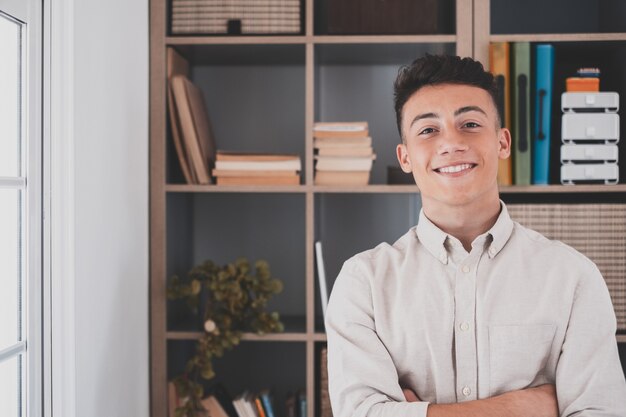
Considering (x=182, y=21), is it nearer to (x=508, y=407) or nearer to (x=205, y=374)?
(x=205, y=374)

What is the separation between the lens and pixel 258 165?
→ 7.07 ft

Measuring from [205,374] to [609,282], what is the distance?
4.30 feet

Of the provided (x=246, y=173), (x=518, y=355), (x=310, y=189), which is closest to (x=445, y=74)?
(x=518, y=355)

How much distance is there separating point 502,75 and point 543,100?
152 millimetres

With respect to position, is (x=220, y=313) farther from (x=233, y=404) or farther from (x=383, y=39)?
(x=383, y=39)

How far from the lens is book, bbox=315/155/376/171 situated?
7.02 ft

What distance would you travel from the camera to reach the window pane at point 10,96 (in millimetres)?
1398

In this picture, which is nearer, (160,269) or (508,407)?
(508,407)

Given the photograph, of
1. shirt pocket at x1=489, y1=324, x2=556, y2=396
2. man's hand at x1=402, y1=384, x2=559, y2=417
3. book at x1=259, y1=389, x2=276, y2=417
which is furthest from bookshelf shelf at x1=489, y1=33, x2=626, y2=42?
book at x1=259, y1=389, x2=276, y2=417

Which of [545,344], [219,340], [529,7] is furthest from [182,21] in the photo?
[545,344]

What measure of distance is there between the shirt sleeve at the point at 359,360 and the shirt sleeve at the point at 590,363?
0.30 metres

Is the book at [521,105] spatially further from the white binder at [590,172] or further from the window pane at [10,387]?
the window pane at [10,387]

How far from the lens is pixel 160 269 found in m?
2.14

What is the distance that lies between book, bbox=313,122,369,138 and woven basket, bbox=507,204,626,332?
536 millimetres
